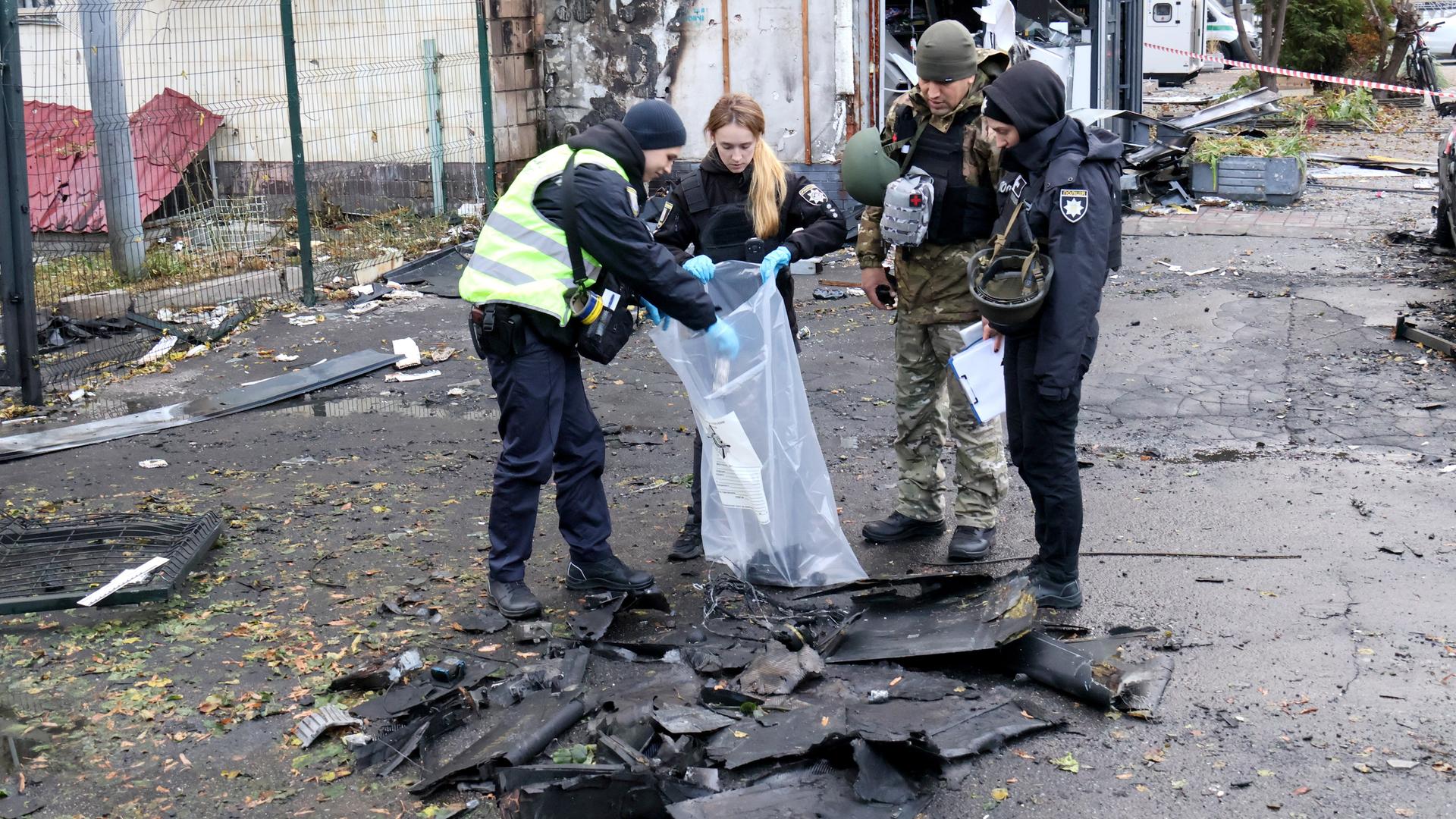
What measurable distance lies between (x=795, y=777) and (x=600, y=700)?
71 centimetres

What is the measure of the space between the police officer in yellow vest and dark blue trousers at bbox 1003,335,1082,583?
3.13 ft

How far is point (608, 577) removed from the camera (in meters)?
4.47

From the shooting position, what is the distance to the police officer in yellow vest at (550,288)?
13.3 feet

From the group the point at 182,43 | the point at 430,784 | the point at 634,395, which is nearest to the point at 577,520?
the point at 430,784

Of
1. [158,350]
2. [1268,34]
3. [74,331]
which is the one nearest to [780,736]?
[158,350]

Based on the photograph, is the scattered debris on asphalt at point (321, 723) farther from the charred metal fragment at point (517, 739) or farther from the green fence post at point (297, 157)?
the green fence post at point (297, 157)

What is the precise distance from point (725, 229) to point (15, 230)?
445 centimetres

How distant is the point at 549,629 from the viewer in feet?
13.8

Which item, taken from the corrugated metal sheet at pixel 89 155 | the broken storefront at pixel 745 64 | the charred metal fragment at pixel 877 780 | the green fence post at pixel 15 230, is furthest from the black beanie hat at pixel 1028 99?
the corrugated metal sheet at pixel 89 155

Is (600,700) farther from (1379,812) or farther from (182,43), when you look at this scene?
(182,43)

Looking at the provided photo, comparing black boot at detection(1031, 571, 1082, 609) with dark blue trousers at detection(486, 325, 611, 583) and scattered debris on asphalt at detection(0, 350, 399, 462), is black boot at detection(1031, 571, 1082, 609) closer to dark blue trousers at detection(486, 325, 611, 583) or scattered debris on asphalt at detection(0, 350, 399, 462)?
dark blue trousers at detection(486, 325, 611, 583)

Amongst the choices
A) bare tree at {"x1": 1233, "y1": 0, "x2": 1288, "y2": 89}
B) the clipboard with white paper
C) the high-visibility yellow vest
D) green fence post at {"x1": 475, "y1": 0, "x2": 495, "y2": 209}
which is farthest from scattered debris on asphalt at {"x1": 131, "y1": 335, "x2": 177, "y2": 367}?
bare tree at {"x1": 1233, "y1": 0, "x2": 1288, "y2": 89}

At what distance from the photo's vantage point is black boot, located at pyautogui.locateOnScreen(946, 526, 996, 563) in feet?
15.4

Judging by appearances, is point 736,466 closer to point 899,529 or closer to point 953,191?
point 899,529
